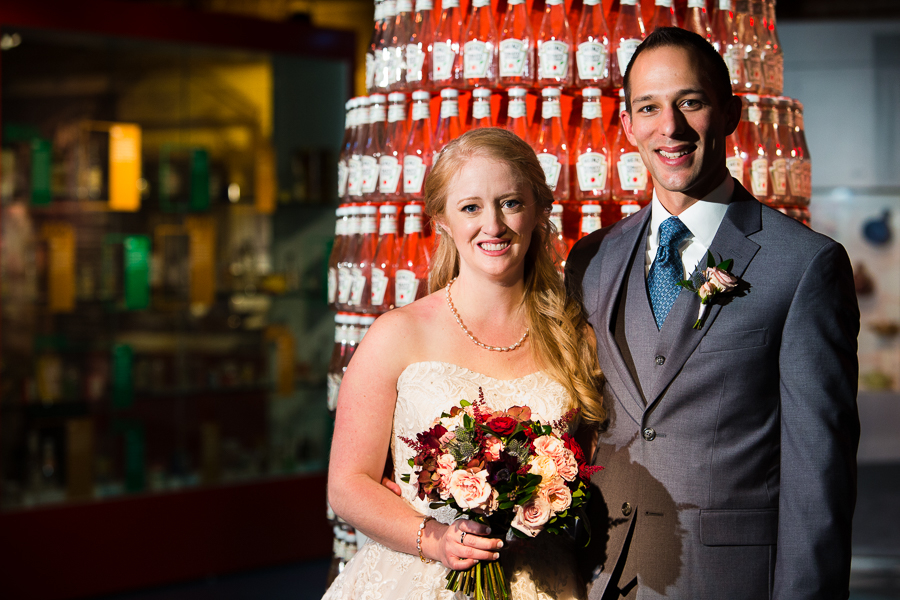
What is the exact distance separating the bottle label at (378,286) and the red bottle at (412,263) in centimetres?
5

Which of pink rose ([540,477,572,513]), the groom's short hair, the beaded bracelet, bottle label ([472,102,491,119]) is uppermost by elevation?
bottle label ([472,102,491,119])

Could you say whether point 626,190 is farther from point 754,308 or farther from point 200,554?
point 200,554

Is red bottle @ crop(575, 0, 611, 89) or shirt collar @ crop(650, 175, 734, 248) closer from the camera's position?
shirt collar @ crop(650, 175, 734, 248)

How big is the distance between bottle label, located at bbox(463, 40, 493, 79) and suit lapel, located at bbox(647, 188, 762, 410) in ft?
4.14

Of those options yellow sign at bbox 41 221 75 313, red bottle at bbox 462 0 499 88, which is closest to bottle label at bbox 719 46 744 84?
red bottle at bbox 462 0 499 88

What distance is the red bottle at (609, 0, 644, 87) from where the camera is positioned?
9.26 ft

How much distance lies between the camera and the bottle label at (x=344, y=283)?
3143 millimetres

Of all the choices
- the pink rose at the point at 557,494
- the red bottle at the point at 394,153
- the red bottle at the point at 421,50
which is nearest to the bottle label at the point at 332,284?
the red bottle at the point at 394,153

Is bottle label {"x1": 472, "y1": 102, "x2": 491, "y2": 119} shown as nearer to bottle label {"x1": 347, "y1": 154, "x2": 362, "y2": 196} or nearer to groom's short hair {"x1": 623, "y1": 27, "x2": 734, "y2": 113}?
bottle label {"x1": 347, "y1": 154, "x2": 362, "y2": 196}

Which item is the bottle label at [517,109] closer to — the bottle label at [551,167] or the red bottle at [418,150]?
the bottle label at [551,167]

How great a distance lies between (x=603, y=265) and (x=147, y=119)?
3.53 m

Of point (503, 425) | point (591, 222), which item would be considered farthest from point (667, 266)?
point (591, 222)

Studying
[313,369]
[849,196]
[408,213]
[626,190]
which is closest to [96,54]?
[313,369]

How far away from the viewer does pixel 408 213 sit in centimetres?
293
